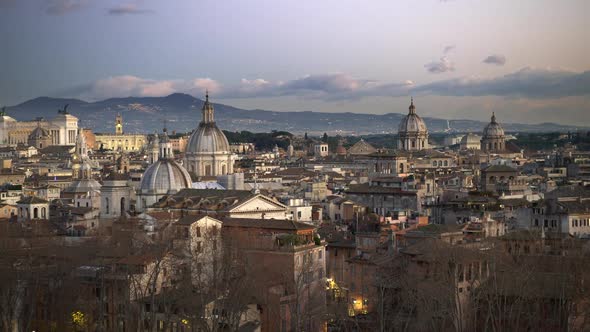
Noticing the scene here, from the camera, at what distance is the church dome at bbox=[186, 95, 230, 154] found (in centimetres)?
7507

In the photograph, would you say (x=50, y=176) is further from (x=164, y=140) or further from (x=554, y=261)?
(x=554, y=261)

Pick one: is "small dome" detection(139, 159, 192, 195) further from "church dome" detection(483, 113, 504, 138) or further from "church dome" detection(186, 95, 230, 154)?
"church dome" detection(483, 113, 504, 138)

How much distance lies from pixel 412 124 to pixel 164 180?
67.1m

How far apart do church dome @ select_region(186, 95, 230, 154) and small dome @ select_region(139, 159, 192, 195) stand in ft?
48.0

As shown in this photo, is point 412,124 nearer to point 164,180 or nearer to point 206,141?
point 206,141

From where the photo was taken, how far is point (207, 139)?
75438mm

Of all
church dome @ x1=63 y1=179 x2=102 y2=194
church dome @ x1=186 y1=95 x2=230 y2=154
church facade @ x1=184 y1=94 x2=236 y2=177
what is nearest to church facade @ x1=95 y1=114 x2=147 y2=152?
church dome @ x1=186 y1=95 x2=230 y2=154

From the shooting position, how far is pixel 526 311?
106ft

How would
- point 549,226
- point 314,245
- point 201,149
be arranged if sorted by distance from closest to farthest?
point 314,245 < point 549,226 < point 201,149

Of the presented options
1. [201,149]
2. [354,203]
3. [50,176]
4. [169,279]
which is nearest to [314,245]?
[169,279]

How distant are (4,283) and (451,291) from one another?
1347 centimetres

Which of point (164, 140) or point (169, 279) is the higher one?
point (164, 140)

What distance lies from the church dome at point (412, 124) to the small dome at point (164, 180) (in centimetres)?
6513

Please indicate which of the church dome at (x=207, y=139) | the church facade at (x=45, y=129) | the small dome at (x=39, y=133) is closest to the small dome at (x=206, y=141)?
the church dome at (x=207, y=139)
